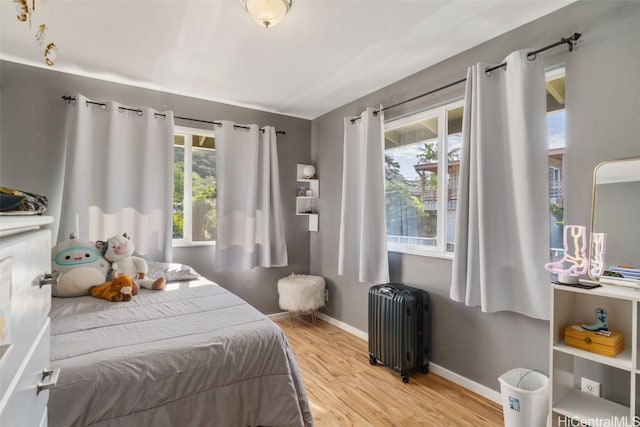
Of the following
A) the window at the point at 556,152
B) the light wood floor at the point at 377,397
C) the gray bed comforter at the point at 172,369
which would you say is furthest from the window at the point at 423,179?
the gray bed comforter at the point at 172,369

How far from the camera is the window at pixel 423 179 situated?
A: 2594 mm

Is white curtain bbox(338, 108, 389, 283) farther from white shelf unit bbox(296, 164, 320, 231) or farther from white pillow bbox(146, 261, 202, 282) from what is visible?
white pillow bbox(146, 261, 202, 282)

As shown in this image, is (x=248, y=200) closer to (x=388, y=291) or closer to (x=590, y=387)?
(x=388, y=291)

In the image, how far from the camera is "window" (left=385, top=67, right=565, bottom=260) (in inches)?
102

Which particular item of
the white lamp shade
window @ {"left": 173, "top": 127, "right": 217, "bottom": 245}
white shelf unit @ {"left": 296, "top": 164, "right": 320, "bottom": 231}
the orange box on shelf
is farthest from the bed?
the white lamp shade

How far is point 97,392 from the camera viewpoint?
125cm

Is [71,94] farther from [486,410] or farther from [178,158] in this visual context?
[486,410]

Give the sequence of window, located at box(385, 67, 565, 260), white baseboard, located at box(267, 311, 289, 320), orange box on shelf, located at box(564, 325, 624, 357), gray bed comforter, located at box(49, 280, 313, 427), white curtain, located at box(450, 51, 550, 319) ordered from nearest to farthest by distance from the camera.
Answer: gray bed comforter, located at box(49, 280, 313, 427), orange box on shelf, located at box(564, 325, 624, 357), white curtain, located at box(450, 51, 550, 319), window, located at box(385, 67, 565, 260), white baseboard, located at box(267, 311, 289, 320)

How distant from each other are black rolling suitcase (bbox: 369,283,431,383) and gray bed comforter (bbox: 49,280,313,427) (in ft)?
3.38

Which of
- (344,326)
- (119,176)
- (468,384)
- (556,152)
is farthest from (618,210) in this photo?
(119,176)

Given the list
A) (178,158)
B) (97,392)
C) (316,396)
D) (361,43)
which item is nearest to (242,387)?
(97,392)

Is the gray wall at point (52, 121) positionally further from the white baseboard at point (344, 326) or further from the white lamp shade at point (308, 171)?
the white lamp shade at point (308, 171)

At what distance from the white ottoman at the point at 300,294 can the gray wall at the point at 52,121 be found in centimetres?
34

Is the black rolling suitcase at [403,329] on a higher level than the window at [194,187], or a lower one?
lower
